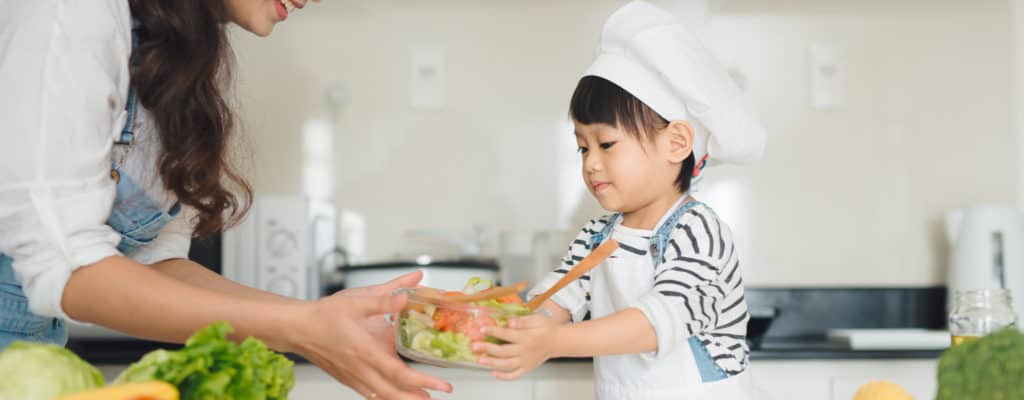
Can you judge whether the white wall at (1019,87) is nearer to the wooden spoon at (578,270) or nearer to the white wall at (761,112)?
the white wall at (761,112)

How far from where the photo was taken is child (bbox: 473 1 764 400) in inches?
47.5

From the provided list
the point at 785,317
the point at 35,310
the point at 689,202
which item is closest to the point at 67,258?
the point at 35,310

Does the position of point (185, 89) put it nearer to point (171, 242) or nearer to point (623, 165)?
point (171, 242)

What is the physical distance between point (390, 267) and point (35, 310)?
4.59 ft

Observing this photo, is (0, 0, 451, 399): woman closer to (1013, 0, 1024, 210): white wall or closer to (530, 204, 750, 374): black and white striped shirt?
(530, 204, 750, 374): black and white striped shirt

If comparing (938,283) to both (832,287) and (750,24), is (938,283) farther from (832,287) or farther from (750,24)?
(750,24)

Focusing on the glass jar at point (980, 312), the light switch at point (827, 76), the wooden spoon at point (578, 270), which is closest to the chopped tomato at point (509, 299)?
the wooden spoon at point (578, 270)

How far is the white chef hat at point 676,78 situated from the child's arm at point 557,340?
1.01ft

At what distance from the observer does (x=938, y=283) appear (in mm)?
2492

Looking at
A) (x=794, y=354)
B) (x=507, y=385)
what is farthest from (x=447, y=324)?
(x=794, y=354)

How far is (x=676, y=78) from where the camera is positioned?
1.21m

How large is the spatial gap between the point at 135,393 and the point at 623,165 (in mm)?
806

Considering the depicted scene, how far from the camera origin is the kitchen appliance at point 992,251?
2238 millimetres

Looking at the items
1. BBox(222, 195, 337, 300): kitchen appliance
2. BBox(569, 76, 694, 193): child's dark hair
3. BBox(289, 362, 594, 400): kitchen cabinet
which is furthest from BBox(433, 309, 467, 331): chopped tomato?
BBox(222, 195, 337, 300): kitchen appliance
